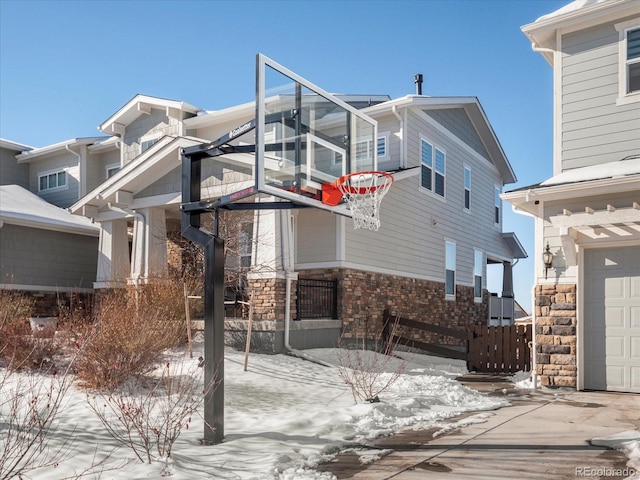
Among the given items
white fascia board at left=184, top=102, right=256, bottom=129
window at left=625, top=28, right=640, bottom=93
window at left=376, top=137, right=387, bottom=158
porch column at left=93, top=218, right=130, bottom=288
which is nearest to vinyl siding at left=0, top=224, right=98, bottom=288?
porch column at left=93, top=218, right=130, bottom=288

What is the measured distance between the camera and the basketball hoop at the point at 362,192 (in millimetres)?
9023

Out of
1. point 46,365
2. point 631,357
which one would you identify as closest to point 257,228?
point 46,365

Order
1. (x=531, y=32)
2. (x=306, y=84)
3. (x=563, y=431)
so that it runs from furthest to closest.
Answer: (x=531, y=32) < (x=306, y=84) < (x=563, y=431)

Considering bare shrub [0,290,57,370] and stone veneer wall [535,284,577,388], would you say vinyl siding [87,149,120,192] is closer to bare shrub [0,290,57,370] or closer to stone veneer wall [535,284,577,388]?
bare shrub [0,290,57,370]

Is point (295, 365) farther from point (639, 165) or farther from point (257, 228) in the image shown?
point (639, 165)

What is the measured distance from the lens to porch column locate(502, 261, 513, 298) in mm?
24141

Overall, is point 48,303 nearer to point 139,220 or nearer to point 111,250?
point 111,250

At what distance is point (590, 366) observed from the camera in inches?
416

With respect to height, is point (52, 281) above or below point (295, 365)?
above

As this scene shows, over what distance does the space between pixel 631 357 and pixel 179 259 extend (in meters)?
11.8

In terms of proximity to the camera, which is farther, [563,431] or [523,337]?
[523,337]

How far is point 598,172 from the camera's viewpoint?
10.5 metres

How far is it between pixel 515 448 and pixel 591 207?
5.39m

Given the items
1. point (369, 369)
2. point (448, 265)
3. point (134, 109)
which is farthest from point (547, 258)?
point (134, 109)
